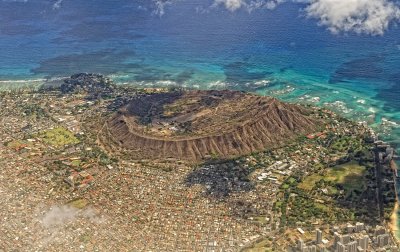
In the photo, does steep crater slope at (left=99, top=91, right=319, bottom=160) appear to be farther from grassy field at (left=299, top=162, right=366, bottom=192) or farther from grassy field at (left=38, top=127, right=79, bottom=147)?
grassy field at (left=299, top=162, right=366, bottom=192)

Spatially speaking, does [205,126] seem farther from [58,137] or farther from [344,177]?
[58,137]

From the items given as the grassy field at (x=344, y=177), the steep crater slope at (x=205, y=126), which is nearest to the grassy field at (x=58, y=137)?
the steep crater slope at (x=205, y=126)

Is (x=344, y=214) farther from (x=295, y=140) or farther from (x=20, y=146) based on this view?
(x=20, y=146)

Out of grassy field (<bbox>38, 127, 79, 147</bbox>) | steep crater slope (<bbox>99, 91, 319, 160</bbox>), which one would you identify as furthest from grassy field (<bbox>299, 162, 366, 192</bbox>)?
grassy field (<bbox>38, 127, 79, 147</bbox>)

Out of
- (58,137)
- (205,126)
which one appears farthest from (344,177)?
(58,137)

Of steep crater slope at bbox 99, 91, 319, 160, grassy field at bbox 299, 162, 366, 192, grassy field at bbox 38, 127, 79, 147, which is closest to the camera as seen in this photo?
grassy field at bbox 299, 162, 366, 192

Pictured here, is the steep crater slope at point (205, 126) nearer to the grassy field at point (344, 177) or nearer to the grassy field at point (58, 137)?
the grassy field at point (58, 137)
